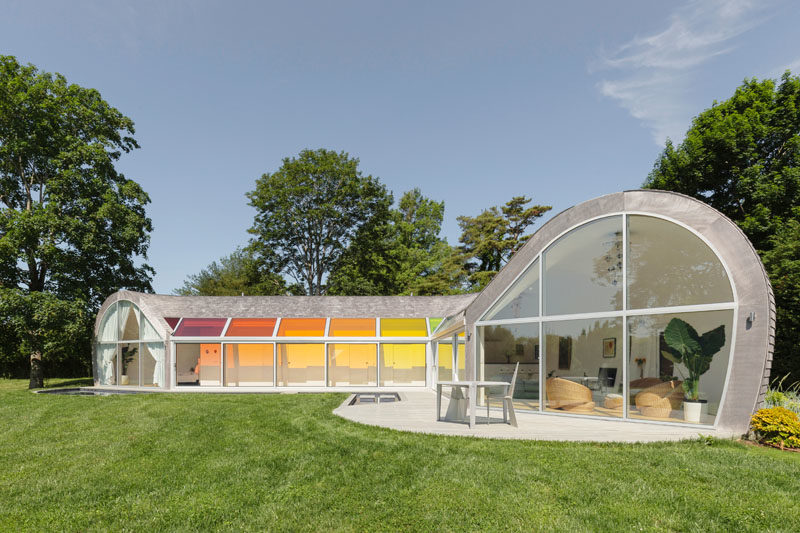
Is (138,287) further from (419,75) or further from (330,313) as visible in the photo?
(419,75)

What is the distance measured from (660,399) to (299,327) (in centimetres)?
1508

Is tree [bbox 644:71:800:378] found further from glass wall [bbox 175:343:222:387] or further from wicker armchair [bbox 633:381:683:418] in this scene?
glass wall [bbox 175:343:222:387]

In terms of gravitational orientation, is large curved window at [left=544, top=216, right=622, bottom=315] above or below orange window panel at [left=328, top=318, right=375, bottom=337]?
above

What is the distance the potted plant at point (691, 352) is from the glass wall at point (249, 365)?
51.3 ft

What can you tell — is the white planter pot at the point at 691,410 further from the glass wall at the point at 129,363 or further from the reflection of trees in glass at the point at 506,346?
the glass wall at the point at 129,363

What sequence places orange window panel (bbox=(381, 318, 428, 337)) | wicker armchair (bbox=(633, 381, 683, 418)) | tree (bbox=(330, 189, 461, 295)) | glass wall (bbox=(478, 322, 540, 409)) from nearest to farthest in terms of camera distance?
1. wicker armchair (bbox=(633, 381, 683, 418))
2. glass wall (bbox=(478, 322, 540, 409))
3. orange window panel (bbox=(381, 318, 428, 337))
4. tree (bbox=(330, 189, 461, 295))

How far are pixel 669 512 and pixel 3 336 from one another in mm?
35088

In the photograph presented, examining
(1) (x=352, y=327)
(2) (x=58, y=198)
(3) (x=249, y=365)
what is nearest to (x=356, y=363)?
(1) (x=352, y=327)

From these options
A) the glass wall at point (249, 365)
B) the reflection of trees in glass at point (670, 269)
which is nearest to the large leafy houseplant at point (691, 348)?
the reflection of trees in glass at point (670, 269)

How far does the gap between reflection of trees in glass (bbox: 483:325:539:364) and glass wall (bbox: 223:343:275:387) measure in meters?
11.0

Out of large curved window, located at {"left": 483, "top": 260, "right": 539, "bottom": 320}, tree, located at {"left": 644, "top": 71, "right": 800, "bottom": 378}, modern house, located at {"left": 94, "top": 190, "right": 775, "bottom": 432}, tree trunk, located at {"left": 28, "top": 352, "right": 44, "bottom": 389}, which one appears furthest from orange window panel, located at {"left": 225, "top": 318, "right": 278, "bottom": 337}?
tree, located at {"left": 644, "top": 71, "right": 800, "bottom": 378}

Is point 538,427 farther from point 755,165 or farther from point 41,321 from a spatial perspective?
point 41,321

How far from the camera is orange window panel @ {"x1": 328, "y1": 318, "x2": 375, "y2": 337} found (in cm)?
2033

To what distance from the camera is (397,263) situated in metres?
40.5
